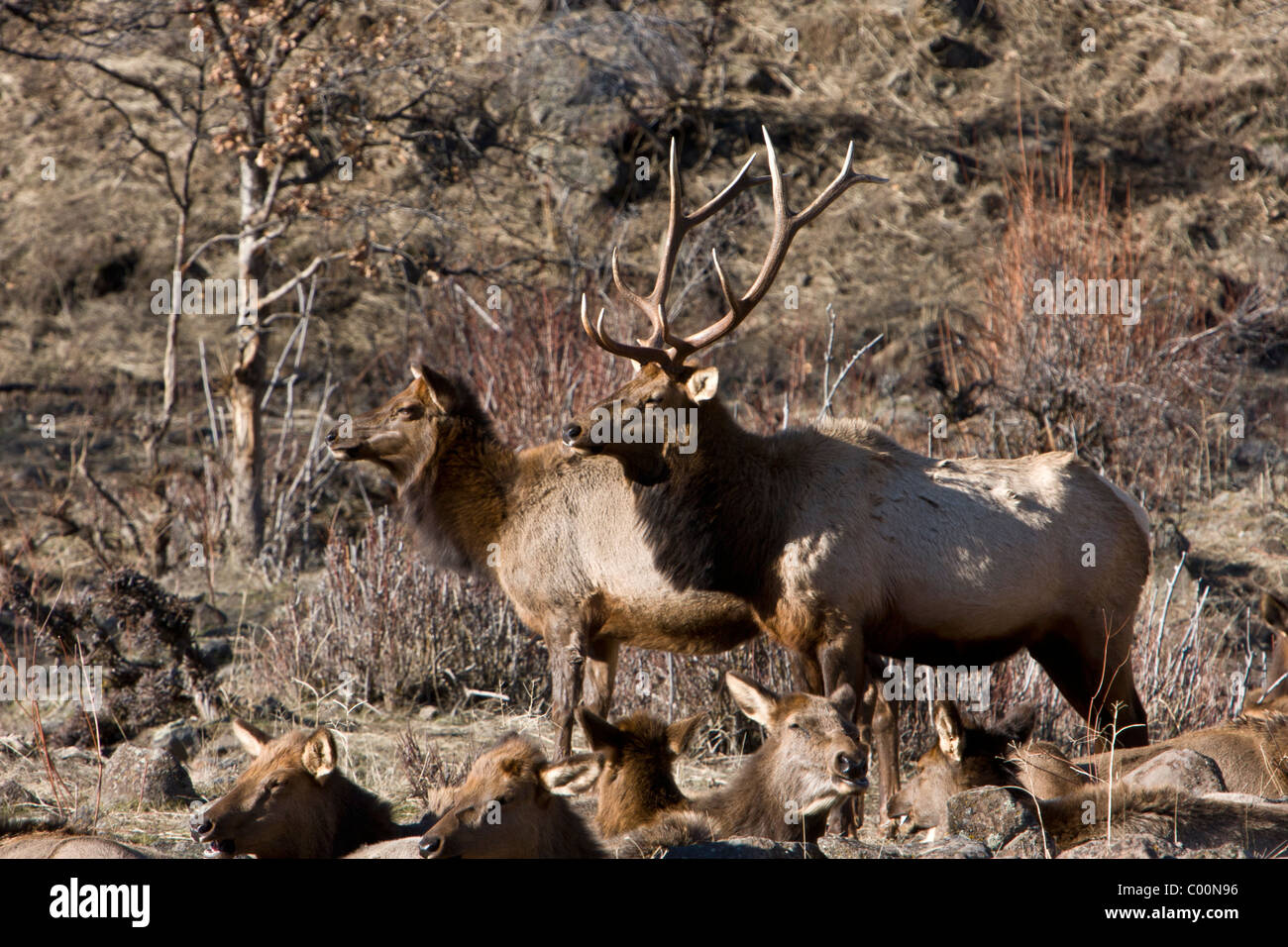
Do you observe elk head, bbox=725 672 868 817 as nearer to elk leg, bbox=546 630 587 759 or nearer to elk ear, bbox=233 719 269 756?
elk leg, bbox=546 630 587 759

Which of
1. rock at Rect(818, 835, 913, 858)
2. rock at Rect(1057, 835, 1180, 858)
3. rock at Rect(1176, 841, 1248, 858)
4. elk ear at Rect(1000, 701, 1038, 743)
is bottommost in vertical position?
rock at Rect(818, 835, 913, 858)

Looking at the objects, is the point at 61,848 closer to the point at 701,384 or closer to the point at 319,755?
the point at 319,755

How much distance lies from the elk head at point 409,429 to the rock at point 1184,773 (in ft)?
13.2

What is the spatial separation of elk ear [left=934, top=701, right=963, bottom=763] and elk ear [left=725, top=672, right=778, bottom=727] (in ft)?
2.59

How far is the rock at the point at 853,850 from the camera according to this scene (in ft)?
17.3

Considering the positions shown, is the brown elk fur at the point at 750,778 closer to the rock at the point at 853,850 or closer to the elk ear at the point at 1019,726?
the rock at the point at 853,850

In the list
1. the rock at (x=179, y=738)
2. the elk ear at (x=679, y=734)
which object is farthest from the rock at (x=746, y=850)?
the rock at (x=179, y=738)

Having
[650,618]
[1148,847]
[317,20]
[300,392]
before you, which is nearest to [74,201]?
[300,392]

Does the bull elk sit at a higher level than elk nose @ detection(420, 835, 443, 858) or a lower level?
higher

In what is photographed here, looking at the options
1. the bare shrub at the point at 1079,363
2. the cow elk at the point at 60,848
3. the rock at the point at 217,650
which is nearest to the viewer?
the cow elk at the point at 60,848

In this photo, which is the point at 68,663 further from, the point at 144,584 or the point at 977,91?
the point at 977,91

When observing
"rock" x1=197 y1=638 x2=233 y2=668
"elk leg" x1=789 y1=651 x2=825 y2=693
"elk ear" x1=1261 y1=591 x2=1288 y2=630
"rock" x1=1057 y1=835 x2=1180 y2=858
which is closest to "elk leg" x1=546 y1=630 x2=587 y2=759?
"elk leg" x1=789 y1=651 x2=825 y2=693

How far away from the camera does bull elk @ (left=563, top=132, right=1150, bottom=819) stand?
23.3 ft
